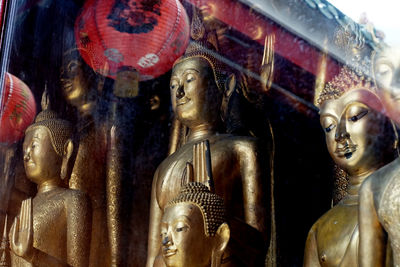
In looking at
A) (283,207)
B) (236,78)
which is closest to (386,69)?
(283,207)

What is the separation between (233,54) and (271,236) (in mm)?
916

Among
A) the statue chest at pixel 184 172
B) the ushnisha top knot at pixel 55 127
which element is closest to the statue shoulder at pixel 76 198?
the ushnisha top knot at pixel 55 127

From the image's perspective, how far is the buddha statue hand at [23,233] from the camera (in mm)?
3043

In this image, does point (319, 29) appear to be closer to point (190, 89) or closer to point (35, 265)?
point (190, 89)

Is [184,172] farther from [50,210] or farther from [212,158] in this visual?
[50,210]

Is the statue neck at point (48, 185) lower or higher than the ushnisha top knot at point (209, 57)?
lower

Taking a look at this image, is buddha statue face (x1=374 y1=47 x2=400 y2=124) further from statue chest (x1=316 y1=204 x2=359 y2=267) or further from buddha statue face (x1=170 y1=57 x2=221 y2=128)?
buddha statue face (x1=170 y1=57 x2=221 y2=128)

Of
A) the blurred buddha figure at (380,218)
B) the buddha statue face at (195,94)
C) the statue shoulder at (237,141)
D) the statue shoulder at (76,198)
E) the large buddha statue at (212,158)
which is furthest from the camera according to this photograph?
the statue shoulder at (76,198)

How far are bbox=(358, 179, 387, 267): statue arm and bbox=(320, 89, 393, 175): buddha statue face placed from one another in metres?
0.35

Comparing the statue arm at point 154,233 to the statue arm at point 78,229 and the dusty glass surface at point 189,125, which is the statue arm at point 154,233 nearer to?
the dusty glass surface at point 189,125

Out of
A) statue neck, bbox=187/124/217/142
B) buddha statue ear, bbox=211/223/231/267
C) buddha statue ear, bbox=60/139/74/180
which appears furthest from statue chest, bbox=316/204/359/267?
buddha statue ear, bbox=60/139/74/180

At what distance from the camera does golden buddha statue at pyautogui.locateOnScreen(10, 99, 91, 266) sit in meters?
3.10

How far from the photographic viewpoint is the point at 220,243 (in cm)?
250

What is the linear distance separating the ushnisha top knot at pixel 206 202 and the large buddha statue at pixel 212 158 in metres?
0.10
